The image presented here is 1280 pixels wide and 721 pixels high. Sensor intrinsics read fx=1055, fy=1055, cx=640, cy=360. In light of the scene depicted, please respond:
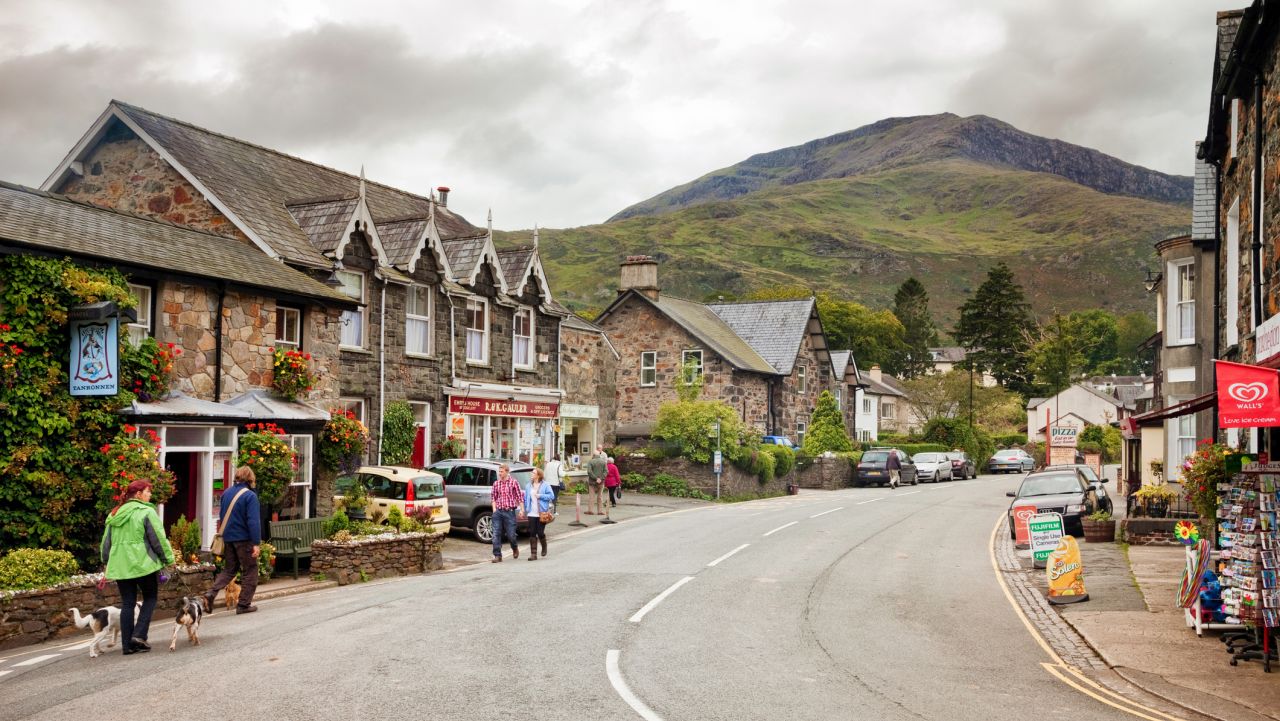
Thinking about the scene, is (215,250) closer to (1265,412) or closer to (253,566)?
(253,566)

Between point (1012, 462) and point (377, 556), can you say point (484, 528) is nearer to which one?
point (377, 556)

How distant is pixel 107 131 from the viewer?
26.5 m

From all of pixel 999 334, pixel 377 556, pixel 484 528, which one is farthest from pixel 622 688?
pixel 999 334

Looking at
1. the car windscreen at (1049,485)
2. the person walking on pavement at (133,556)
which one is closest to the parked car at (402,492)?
the person walking on pavement at (133,556)

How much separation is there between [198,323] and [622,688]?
1286cm

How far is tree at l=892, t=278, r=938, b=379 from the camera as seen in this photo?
11756 cm

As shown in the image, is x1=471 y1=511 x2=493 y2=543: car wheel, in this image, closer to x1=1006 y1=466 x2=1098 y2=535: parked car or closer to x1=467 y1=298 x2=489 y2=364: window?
x1=467 y1=298 x2=489 y2=364: window

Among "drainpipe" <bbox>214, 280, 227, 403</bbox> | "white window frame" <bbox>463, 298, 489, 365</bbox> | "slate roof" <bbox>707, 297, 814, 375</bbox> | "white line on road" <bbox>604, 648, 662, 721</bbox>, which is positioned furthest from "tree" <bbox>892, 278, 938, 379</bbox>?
"white line on road" <bbox>604, 648, 662, 721</bbox>

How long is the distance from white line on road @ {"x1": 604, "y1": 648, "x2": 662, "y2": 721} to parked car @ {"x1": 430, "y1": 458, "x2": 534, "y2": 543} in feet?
43.1

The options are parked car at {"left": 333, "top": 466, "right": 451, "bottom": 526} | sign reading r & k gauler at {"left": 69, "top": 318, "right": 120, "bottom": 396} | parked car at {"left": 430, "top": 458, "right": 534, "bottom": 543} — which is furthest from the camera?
parked car at {"left": 430, "top": 458, "right": 534, "bottom": 543}

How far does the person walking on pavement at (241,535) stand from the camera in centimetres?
1400

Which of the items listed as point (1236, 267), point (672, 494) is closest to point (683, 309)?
point (672, 494)

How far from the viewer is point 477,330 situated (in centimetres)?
3161

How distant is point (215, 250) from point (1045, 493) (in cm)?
1944
